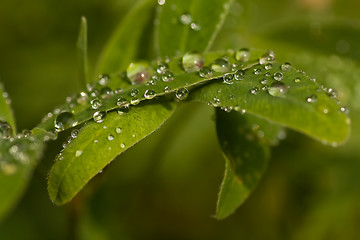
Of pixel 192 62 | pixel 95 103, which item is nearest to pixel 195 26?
pixel 192 62

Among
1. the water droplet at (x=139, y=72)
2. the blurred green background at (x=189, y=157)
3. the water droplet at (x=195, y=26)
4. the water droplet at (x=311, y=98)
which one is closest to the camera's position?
the water droplet at (x=311, y=98)

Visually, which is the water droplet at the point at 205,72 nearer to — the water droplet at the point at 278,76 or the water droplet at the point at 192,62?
the water droplet at the point at 192,62

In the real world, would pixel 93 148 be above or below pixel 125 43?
above

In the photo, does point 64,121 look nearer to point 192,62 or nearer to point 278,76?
point 192,62

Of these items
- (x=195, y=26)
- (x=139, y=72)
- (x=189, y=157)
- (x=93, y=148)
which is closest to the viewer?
(x=93, y=148)

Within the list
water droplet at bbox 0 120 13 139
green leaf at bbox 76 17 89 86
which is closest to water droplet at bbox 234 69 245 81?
green leaf at bbox 76 17 89 86

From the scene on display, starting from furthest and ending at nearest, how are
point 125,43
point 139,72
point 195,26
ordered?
point 125,43 < point 195,26 < point 139,72

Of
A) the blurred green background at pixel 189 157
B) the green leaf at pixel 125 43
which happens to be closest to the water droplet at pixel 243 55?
the green leaf at pixel 125 43

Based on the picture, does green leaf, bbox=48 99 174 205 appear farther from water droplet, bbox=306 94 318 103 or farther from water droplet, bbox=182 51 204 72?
water droplet, bbox=306 94 318 103
